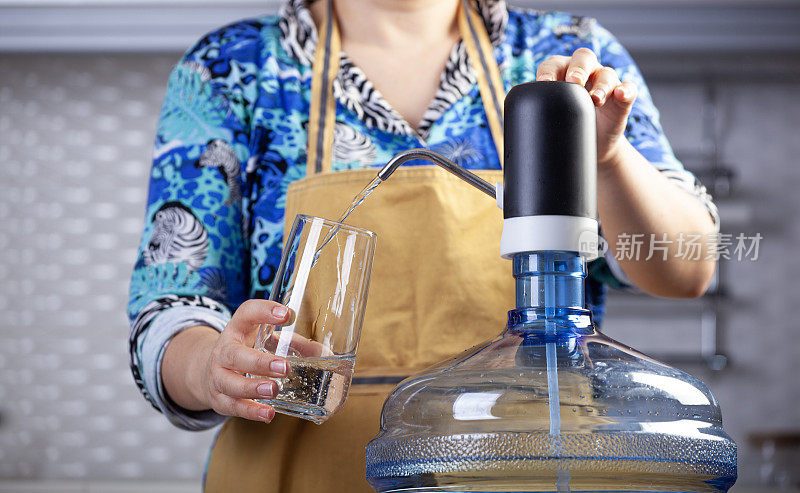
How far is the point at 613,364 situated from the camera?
51 centimetres

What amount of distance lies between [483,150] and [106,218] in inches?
92.4

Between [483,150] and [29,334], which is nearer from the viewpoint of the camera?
[483,150]

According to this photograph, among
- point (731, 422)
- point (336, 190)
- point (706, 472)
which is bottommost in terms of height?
point (731, 422)

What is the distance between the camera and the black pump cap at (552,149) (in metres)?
0.48

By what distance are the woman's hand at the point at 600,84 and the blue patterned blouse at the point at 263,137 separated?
10.7 inches

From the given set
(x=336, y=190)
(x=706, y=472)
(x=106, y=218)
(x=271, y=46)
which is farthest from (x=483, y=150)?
(x=106, y=218)

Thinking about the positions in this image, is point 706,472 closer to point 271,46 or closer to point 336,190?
point 336,190

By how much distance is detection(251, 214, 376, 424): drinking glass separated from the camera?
0.61 meters

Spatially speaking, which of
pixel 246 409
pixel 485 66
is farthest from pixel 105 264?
pixel 246 409

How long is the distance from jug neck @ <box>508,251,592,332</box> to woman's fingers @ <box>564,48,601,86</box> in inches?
5.5

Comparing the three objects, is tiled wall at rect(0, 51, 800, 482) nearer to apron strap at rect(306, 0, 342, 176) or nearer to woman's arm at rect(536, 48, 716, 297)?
apron strap at rect(306, 0, 342, 176)

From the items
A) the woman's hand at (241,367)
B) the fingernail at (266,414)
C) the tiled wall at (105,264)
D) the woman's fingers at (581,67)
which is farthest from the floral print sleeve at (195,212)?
the tiled wall at (105,264)

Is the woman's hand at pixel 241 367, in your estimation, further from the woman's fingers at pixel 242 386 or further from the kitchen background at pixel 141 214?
the kitchen background at pixel 141 214

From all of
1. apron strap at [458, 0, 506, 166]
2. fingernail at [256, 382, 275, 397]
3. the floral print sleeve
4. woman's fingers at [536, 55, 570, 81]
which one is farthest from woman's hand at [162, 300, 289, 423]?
apron strap at [458, 0, 506, 166]
